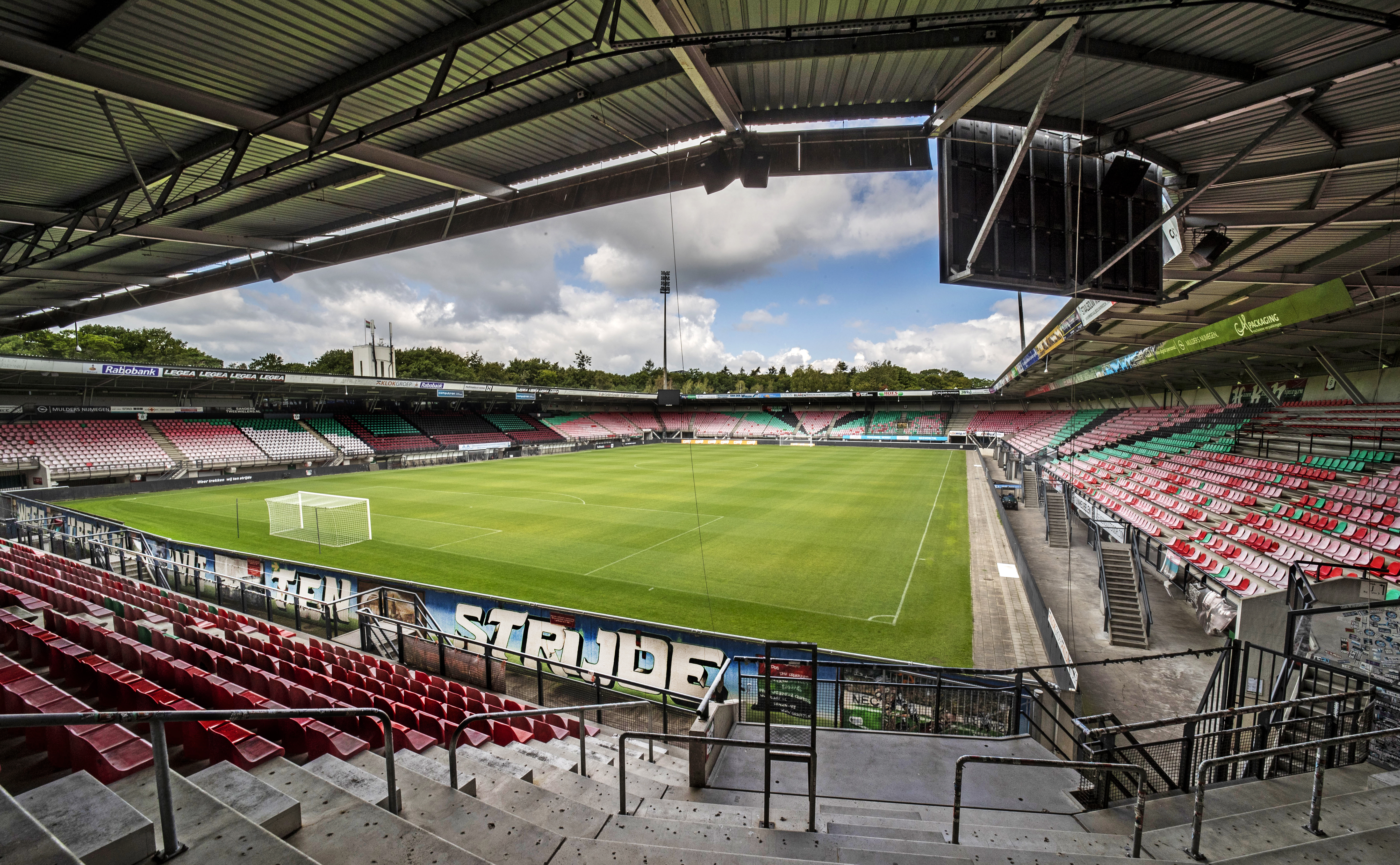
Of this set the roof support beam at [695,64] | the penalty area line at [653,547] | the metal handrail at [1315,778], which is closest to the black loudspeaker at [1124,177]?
the roof support beam at [695,64]

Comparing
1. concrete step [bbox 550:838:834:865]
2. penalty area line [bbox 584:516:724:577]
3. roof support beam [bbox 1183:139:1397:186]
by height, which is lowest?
penalty area line [bbox 584:516:724:577]

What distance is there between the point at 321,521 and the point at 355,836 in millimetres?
19661

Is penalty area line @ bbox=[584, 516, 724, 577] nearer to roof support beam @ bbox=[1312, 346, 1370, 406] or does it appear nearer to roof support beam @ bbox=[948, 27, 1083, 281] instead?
roof support beam @ bbox=[948, 27, 1083, 281]

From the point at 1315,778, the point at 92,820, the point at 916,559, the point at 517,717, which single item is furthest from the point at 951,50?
the point at 916,559

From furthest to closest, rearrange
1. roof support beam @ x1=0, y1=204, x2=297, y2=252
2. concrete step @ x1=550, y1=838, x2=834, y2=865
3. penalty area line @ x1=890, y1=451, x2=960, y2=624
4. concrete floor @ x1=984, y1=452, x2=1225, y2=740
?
penalty area line @ x1=890, y1=451, x2=960, y2=624
roof support beam @ x1=0, y1=204, x2=297, y2=252
concrete floor @ x1=984, y1=452, x2=1225, y2=740
concrete step @ x1=550, y1=838, x2=834, y2=865

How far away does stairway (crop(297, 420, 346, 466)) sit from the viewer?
39.4 meters

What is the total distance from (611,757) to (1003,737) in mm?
4046

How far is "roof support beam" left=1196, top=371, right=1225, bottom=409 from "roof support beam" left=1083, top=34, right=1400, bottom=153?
79.6 feet

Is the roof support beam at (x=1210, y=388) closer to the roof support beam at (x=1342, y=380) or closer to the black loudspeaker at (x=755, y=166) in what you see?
the roof support beam at (x=1342, y=380)

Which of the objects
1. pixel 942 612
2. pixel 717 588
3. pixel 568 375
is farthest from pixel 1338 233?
pixel 568 375

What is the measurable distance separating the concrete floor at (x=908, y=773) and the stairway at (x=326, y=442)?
42622mm

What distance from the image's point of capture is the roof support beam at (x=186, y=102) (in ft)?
17.5

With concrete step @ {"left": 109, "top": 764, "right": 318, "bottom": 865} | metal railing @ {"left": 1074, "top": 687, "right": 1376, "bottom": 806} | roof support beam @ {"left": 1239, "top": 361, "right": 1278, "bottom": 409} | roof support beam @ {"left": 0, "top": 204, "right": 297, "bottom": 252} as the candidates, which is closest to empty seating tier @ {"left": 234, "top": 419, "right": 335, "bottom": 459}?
roof support beam @ {"left": 0, "top": 204, "right": 297, "bottom": 252}

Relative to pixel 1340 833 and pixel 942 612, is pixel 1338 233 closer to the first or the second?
pixel 942 612
